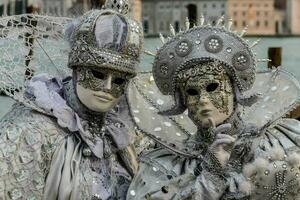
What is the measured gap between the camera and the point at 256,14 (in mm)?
25719

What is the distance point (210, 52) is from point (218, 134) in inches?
10.2

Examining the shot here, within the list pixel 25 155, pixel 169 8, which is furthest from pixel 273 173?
pixel 169 8

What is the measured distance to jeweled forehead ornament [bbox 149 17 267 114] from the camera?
3.02 metres

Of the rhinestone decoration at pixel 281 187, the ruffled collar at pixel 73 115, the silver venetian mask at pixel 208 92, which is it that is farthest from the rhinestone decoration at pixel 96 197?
the rhinestone decoration at pixel 281 187

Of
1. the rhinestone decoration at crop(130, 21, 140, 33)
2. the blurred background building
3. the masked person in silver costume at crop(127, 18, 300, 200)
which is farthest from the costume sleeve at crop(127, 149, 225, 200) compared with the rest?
the blurred background building

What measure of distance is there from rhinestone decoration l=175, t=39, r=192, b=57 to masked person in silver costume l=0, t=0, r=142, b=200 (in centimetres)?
25

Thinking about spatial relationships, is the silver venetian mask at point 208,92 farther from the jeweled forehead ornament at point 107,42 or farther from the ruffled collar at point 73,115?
the ruffled collar at point 73,115

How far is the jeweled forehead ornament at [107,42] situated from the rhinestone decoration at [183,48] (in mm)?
252

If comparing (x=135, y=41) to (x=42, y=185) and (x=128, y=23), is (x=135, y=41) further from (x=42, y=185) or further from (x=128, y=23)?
(x=42, y=185)

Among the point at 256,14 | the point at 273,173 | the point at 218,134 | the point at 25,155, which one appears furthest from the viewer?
the point at 256,14

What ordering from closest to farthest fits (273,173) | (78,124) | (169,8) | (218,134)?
(273,173)
(218,134)
(78,124)
(169,8)

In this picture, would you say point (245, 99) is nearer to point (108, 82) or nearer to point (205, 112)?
point (205, 112)

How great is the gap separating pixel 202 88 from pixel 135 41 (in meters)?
0.38

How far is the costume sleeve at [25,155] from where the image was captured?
3.16 m
